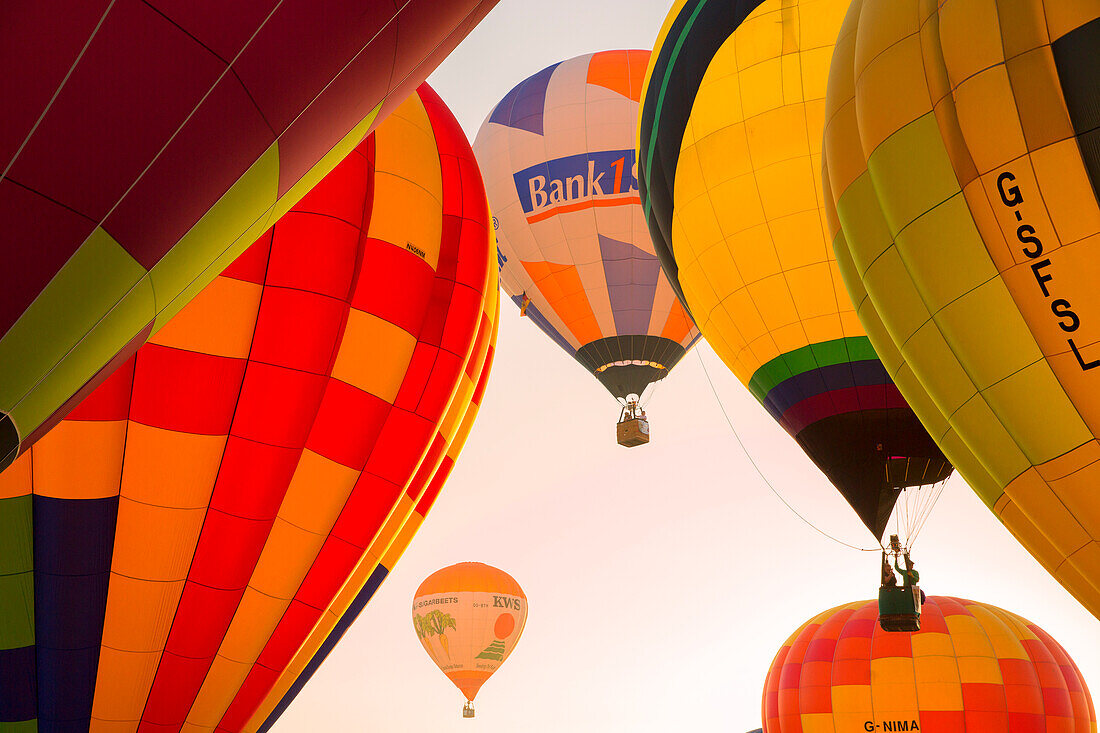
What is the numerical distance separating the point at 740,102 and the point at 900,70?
2.66 m

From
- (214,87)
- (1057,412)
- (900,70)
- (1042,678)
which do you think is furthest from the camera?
(1042,678)

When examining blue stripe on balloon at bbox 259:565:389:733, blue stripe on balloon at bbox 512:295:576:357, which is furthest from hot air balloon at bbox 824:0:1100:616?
blue stripe on balloon at bbox 512:295:576:357

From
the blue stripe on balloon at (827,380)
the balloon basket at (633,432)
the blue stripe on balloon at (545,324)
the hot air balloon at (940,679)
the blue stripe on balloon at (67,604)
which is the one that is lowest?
the blue stripe on balloon at (67,604)

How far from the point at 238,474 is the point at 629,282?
778cm

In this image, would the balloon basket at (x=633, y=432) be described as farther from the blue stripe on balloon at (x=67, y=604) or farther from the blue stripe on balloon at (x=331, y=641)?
the blue stripe on balloon at (x=67, y=604)

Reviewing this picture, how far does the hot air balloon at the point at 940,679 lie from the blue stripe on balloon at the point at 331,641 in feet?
23.2

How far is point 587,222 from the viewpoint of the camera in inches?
460

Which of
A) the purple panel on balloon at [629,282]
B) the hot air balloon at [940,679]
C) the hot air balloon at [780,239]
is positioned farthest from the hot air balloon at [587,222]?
the hot air balloon at [780,239]

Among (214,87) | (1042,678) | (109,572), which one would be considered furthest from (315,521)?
(1042,678)

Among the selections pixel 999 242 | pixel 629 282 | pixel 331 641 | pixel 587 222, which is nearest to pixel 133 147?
pixel 999 242

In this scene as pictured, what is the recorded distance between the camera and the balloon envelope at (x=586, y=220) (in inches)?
458

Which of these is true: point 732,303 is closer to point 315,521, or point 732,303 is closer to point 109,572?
point 315,521

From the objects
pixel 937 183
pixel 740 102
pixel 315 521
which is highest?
pixel 740 102

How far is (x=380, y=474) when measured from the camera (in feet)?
17.3
